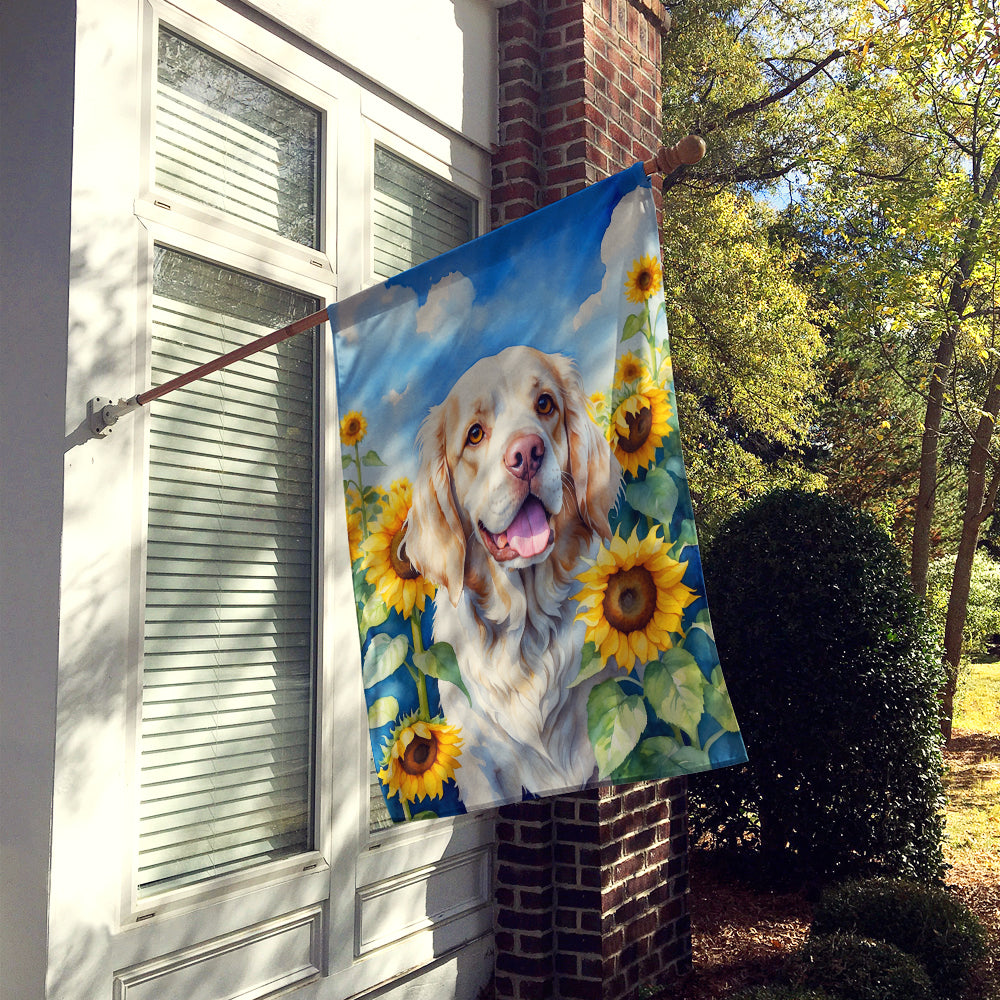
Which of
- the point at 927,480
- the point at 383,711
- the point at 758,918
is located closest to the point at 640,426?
the point at 383,711

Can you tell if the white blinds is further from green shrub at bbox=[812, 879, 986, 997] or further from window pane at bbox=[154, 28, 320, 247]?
green shrub at bbox=[812, 879, 986, 997]

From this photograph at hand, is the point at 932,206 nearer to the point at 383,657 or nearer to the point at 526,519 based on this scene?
the point at 526,519

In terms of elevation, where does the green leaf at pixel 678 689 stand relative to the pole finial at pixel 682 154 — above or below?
below

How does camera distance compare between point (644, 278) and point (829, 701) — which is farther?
point (829, 701)

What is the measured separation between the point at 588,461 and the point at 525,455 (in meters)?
0.16

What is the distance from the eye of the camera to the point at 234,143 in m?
3.37

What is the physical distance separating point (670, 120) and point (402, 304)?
33.4 feet

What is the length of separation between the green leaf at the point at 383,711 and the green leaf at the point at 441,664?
0.36 feet

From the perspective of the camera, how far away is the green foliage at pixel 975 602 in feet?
45.7

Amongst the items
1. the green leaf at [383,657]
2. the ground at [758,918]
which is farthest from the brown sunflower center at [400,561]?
the ground at [758,918]

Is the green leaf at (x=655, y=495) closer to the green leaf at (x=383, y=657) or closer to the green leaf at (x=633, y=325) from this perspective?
the green leaf at (x=633, y=325)

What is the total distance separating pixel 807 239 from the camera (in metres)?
14.4

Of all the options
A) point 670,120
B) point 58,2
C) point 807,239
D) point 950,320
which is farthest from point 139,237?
point 807,239

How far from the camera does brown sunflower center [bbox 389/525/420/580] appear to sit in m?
2.58
